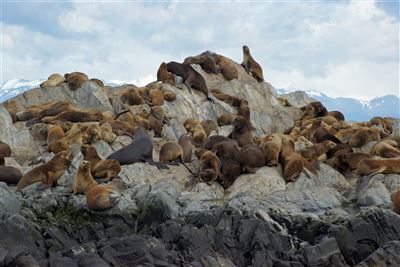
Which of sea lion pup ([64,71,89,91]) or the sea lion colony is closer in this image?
the sea lion colony

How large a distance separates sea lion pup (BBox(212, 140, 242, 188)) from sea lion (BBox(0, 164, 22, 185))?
4655mm

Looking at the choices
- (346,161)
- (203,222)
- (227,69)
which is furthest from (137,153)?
(227,69)

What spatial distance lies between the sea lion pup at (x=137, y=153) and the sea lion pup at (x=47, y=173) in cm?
149

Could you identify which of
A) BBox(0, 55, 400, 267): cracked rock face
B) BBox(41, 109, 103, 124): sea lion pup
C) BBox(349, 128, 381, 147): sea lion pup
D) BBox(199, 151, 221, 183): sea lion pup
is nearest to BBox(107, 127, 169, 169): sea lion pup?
BBox(0, 55, 400, 267): cracked rock face

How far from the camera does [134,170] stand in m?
15.0

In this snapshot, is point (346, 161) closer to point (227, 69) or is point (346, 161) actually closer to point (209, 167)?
point (209, 167)

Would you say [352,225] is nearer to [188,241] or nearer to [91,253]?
[188,241]

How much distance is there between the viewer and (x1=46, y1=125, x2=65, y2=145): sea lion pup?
→ 17000 millimetres

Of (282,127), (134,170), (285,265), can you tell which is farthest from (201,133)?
(285,265)

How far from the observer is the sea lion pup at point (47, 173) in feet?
45.8

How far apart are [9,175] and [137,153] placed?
303 centimetres

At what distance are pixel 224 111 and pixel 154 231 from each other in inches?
403

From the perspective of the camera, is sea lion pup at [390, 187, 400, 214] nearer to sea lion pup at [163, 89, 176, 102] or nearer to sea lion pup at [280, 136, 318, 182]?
sea lion pup at [280, 136, 318, 182]

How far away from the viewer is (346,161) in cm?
1612
